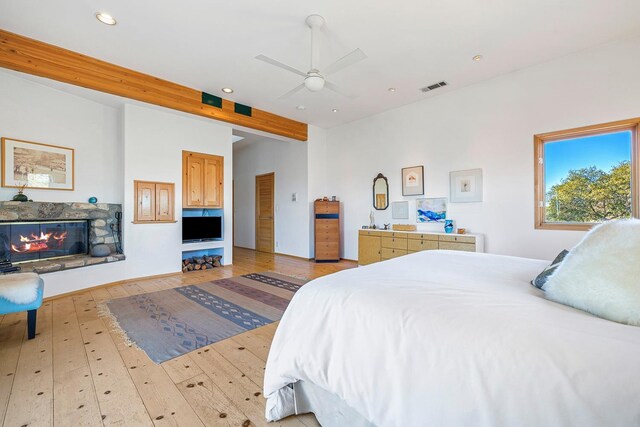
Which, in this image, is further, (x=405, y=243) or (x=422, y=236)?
(x=405, y=243)

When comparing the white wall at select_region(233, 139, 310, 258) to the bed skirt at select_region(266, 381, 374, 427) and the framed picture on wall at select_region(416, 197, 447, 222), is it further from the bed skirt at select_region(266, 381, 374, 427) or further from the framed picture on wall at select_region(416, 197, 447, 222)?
the bed skirt at select_region(266, 381, 374, 427)

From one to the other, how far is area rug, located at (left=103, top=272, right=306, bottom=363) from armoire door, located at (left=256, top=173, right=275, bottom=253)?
10.1ft

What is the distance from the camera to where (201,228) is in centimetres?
515

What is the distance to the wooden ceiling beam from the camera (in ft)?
9.91

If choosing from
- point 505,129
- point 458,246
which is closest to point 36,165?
point 458,246

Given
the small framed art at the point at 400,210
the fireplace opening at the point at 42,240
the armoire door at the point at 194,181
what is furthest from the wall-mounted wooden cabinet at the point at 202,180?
the small framed art at the point at 400,210

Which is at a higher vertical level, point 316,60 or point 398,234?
point 316,60

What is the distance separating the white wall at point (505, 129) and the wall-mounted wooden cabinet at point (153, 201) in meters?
3.77

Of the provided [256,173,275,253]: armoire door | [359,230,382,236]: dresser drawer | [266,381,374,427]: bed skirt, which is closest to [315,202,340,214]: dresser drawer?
[359,230,382,236]: dresser drawer

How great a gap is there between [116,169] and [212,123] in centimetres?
178

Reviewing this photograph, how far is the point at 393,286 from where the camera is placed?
1.33 metres

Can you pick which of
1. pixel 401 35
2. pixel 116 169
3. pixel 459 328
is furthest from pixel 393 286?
pixel 116 169

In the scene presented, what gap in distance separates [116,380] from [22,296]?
4.26 feet

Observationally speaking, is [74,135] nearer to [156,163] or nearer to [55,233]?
[156,163]
